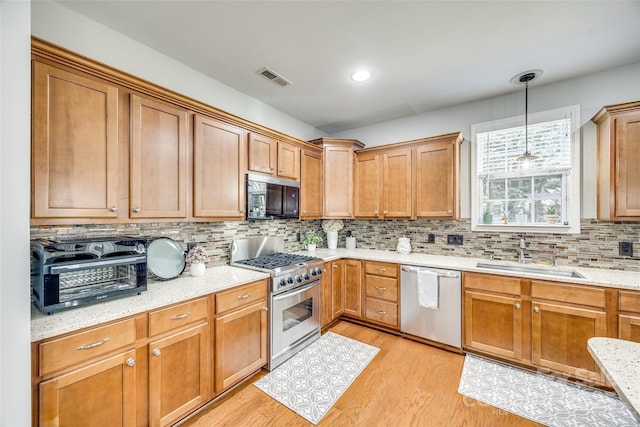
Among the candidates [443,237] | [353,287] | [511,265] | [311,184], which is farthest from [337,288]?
[511,265]

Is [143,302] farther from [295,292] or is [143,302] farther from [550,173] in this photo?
[550,173]

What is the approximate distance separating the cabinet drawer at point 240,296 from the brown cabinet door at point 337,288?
3.82ft

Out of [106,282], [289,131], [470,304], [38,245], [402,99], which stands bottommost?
[470,304]

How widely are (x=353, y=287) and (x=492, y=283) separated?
1523 millimetres

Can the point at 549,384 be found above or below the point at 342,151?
below

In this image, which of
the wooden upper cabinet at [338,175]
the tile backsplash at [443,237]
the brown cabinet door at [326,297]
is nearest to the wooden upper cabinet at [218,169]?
the tile backsplash at [443,237]

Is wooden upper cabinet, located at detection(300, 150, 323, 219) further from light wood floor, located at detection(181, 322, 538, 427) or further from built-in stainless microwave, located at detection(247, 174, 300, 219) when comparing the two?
light wood floor, located at detection(181, 322, 538, 427)

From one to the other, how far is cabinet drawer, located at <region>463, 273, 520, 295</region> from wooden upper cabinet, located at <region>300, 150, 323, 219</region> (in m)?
1.89

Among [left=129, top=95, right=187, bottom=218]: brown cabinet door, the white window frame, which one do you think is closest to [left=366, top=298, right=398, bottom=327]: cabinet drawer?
the white window frame

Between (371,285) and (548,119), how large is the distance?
104 inches

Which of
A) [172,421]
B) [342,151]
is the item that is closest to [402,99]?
[342,151]

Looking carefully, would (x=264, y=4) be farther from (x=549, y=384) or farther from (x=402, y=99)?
(x=549, y=384)

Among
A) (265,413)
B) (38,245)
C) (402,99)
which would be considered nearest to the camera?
(38,245)

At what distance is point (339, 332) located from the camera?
316 centimetres
